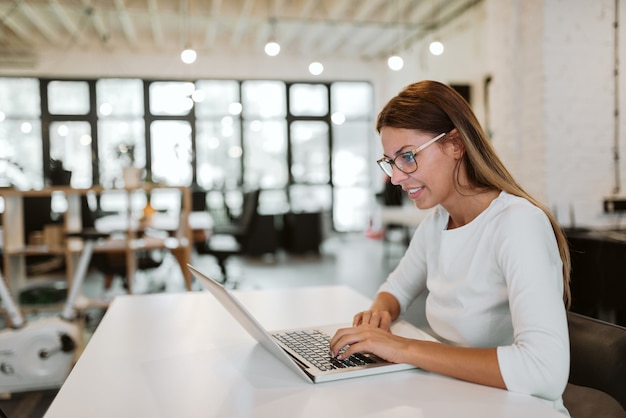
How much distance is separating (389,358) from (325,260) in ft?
22.8

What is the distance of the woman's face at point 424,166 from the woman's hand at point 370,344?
361 millimetres

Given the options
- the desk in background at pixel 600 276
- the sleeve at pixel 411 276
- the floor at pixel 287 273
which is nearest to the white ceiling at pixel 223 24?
the floor at pixel 287 273

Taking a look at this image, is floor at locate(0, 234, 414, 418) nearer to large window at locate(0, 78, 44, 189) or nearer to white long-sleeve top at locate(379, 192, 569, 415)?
white long-sleeve top at locate(379, 192, 569, 415)

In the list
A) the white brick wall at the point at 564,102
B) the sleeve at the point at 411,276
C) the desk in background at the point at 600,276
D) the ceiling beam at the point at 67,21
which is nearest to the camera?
the sleeve at the point at 411,276

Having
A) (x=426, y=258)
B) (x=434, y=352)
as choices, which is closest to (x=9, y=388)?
(x=426, y=258)

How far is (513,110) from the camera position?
4.91 metres

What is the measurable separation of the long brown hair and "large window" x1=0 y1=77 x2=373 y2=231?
8.17 meters

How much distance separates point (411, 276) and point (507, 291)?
42 centimetres

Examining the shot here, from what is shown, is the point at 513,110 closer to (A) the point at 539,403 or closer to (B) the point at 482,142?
(B) the point at 482,142

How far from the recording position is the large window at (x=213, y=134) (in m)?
9.89

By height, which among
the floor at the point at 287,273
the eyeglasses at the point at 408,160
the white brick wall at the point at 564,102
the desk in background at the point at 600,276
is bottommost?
the floor at the point at 287,273

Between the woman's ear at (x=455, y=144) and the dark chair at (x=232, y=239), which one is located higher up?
the woman's ear at (x=455, y=144)

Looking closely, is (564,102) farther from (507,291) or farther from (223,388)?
(223,388)

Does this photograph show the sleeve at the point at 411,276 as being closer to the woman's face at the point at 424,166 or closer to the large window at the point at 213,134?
the woman's face at the point at 424,166
